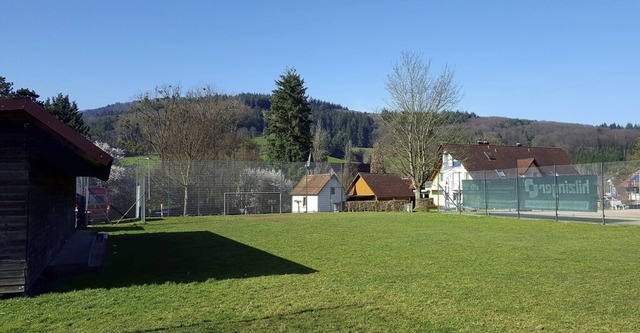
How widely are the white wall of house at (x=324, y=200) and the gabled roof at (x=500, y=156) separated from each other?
34.2 ft

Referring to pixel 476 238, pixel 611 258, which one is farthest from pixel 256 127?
pixel 611 258

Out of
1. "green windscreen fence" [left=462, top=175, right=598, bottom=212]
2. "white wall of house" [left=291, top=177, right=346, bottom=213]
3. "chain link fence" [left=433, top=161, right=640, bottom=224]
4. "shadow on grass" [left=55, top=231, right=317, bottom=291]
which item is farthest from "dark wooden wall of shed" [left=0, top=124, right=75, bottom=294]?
"white wall of house" [left=291, top=177, right=346, bottom=213]

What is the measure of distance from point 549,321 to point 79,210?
20.3 metres

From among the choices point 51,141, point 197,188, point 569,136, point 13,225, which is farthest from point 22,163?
point 569,136

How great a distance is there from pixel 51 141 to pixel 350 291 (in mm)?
5291

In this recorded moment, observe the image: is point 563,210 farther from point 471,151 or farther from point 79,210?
point 471,151

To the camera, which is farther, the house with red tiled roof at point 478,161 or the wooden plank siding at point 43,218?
the house with red tiled roof at point 478,161

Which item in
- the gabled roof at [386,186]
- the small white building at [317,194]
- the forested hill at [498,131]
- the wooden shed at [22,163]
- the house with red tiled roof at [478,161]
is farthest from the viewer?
the forested hill at [498,131]

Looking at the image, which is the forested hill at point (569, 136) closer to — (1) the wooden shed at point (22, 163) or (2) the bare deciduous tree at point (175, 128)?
(2) the bare deciduous tree at point (175, 128)

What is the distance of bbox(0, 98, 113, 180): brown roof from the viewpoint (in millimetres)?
7777

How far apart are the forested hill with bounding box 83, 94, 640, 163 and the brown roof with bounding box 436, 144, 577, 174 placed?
537cm

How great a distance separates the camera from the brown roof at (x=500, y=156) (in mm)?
49925

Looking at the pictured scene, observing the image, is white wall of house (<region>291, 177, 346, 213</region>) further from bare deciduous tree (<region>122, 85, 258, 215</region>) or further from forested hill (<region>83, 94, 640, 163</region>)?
forested hill (<region>83, 94, 640, 163</region>)

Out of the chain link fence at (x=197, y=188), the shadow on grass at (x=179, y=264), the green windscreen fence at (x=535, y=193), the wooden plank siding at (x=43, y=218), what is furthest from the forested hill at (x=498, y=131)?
the wooden plank siding at (x=43, y=218)
